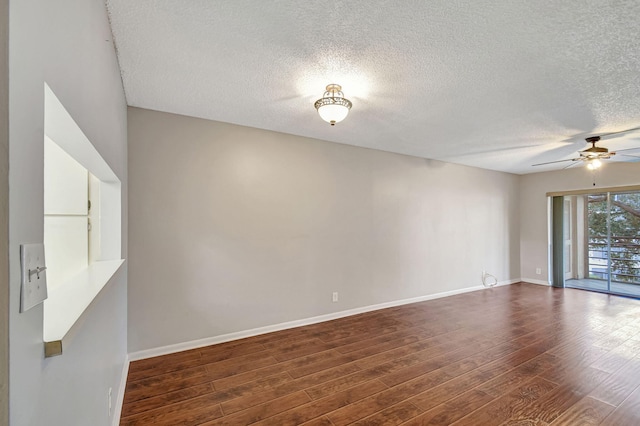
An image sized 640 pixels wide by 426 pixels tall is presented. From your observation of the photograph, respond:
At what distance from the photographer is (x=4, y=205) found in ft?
1.55

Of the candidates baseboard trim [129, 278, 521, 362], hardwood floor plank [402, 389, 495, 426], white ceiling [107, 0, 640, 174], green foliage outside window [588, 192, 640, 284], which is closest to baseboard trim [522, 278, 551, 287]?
green foliage outside window [588, 192, 640, 284]

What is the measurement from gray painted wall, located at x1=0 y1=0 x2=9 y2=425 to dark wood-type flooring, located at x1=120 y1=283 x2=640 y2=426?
1.87m

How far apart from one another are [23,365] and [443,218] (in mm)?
5456

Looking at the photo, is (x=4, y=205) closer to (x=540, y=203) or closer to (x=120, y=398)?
(x=120, y=398)

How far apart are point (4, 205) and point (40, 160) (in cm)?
22

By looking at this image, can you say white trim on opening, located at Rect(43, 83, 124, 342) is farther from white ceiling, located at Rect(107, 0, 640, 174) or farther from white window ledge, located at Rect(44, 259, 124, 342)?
white ceiling, located at Rect(107, 0, 640, 174)

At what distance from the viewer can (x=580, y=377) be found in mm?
2455

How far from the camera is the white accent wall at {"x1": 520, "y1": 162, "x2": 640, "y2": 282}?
554 centimetres

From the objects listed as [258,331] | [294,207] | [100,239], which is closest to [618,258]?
[294,207]

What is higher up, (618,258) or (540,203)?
(540,203)

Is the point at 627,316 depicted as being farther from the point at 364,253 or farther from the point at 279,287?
the point at 279,287

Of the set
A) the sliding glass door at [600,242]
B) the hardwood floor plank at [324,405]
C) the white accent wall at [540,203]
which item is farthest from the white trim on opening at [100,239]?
the sliding glass door at [600,242]

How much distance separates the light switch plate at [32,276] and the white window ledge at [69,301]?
0.15 meters

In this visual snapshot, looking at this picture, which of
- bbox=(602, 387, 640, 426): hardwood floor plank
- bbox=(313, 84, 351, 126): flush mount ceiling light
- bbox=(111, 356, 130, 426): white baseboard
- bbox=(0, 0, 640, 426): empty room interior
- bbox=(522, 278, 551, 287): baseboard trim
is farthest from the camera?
bbox=(522, 278, 551, 287): baseboard trim
